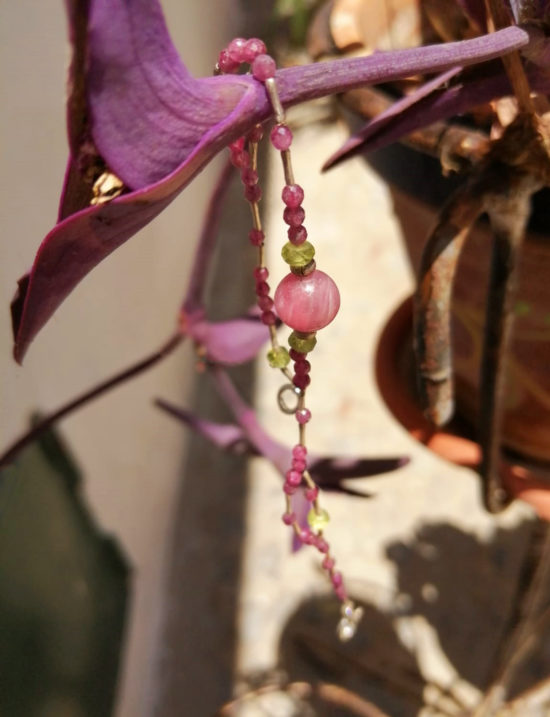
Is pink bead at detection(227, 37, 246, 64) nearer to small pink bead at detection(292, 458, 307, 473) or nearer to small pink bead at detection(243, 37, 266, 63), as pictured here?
small pink bead at detection(243, 37, 266, 63)

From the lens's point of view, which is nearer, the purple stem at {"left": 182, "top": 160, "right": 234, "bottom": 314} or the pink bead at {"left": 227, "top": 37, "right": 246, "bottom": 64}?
the pink bead at {"left": 227, "top": 37, "right": 246, "bottom": 64}

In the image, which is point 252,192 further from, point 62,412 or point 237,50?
point 62,412

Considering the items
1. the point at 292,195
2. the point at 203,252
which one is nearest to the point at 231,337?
the point at 203,252

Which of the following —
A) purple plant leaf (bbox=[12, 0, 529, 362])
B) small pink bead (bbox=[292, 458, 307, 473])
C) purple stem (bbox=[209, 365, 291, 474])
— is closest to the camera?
purple plant leaf (bbox=[12, 0, 529, 362])

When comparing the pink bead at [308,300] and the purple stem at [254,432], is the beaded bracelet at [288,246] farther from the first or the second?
the purple stem at [254,432]

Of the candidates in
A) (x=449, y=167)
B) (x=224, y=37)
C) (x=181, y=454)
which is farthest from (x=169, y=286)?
(x=449, y=167)

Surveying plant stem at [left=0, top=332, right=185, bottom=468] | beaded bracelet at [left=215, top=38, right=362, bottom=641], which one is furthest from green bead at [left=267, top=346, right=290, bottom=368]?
plant stem at [left=0, top=332, right=185, bottom=468]
